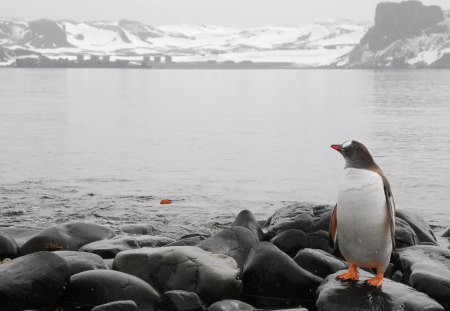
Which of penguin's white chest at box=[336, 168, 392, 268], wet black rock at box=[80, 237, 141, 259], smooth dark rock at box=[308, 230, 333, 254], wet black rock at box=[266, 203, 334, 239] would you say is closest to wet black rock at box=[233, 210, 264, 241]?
wet black rock at box=[266, 203, 334, 239]

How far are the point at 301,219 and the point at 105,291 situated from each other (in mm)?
4312

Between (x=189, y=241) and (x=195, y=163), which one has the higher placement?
(x=189, y=241)

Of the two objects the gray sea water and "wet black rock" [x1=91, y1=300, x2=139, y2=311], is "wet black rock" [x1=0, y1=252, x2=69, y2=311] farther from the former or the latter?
the gray sea water

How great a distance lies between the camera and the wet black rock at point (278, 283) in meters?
8.45

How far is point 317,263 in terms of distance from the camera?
9.03 m

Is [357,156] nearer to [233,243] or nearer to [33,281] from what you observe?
[233,243]

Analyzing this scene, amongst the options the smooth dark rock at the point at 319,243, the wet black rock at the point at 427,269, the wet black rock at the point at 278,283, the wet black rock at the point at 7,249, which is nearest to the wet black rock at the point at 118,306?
the wet black rock at the point at 278,283

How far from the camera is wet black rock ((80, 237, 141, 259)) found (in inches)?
378

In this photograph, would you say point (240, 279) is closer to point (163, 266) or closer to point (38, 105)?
point (163, 266)

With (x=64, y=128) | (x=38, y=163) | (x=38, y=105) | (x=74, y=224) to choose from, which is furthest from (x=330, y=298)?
(x=38, y=105)

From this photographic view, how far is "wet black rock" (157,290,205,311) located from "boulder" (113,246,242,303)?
11.9 inches

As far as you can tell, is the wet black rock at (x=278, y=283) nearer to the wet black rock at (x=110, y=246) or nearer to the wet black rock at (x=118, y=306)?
the wet black rock at (x=118, y=306)

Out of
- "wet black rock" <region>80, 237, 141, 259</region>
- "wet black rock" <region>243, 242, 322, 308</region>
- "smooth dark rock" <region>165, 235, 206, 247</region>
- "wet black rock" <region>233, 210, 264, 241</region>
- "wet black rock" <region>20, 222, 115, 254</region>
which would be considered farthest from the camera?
"wet black rock" <region>233, 210, 264, 241</region>

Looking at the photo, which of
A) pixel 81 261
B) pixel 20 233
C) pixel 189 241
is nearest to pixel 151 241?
pixel 189 241
